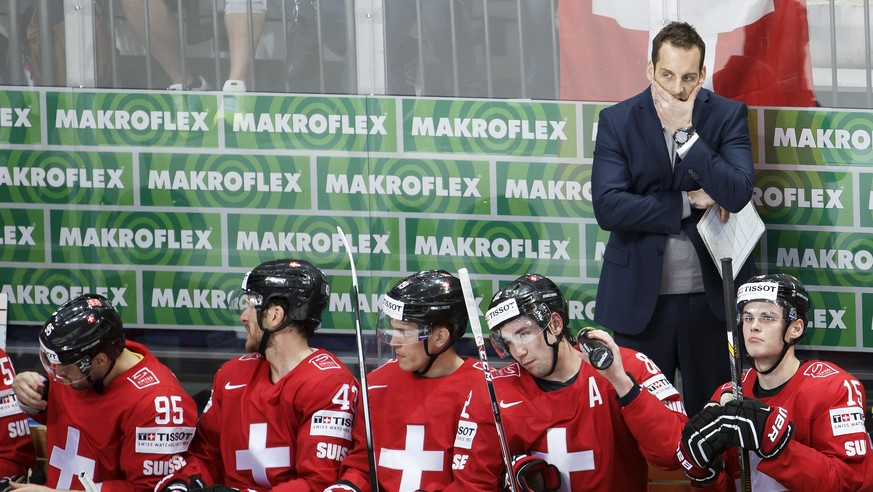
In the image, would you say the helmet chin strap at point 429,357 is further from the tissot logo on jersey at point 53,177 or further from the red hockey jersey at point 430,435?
the tissot logo on jersey at point 53,177

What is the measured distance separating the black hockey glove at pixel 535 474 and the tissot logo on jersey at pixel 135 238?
239cm

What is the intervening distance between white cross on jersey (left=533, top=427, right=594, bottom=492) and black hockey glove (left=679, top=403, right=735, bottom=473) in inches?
13.7

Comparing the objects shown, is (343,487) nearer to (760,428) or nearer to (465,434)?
(465,434)

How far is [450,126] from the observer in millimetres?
5363

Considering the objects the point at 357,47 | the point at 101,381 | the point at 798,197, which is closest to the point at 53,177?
the point at 357,47

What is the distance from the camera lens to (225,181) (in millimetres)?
5539

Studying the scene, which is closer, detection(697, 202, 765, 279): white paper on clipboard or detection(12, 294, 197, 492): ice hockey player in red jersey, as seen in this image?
detection(12, 294, 197, 492): ice hockey player in red jersey

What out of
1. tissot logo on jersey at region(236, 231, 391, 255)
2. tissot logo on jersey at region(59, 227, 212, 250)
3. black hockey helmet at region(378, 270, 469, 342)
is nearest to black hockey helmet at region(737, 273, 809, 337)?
black hockey helmet at region(378, 270, 469, 342)

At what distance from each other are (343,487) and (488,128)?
203 cm

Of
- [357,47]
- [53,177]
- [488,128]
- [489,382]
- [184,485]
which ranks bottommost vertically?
[184,485]

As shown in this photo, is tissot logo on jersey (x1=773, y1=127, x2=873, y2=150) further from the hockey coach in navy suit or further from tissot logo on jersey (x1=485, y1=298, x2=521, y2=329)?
tissot logo on jersey (x1=485, y1=298, x2=521, y2=329)

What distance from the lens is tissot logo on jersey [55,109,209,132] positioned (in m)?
5.53

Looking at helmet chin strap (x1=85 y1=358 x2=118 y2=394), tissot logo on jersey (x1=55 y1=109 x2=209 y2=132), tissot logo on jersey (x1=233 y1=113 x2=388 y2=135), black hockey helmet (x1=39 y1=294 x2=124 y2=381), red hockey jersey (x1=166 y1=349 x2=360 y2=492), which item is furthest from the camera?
tissot logo on jersey (x1=55 y1=109 x2=209 y2=132)

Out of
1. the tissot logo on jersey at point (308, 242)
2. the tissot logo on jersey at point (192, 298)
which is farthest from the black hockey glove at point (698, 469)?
the tissot logo on jersey at point (192, 298)
